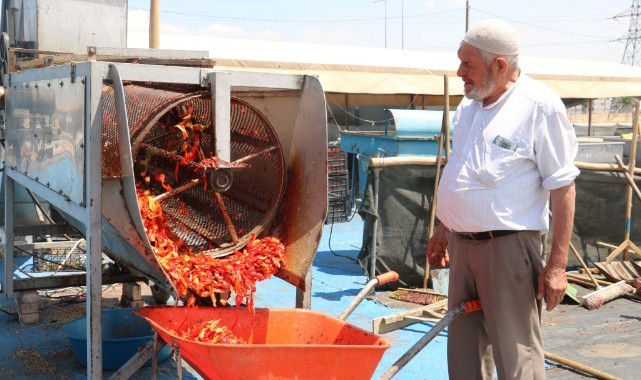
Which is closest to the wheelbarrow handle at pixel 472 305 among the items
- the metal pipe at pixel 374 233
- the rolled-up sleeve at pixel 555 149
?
the rolled-up sleeve at pixel 555 149

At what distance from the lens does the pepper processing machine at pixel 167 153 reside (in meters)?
3.84

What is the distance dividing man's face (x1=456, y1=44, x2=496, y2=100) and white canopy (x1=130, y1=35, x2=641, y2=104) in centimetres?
701

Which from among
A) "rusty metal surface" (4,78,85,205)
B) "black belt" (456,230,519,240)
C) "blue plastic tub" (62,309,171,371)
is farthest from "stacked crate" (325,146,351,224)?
"black belt" (456,230,519,240)

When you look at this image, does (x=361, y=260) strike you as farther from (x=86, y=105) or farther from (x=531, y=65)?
(x=531, y=65)

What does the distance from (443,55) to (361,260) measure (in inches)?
447

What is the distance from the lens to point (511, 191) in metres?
3.56

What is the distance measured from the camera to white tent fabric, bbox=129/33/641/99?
12227 millimetres

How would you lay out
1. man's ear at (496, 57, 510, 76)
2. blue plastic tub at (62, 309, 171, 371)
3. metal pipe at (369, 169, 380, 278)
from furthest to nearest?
metal pipe at (369, 169, 380, 278), blue plastic tub at (62, 309, 171, 371), man's ear at (496, 57, 510, 76)

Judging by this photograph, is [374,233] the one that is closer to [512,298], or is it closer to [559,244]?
[512,298]

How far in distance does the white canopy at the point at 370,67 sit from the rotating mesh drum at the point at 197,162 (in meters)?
5.76

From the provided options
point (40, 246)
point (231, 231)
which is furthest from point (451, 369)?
point (40, 246)

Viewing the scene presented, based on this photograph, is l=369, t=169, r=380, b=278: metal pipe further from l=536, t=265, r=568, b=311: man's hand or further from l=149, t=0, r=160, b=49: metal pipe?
l=536, t=265, r=568, b=311: man's hand

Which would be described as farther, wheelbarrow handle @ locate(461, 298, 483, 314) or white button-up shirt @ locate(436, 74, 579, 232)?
wheelbarrow handle @ locate(461, 298, 483, 314)

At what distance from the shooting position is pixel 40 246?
7258 millimetres
